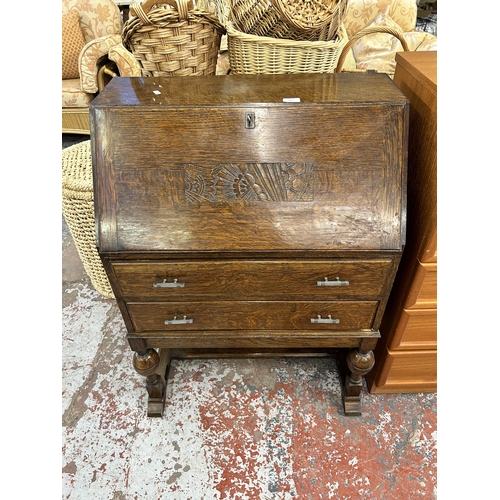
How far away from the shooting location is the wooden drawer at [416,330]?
4.58 feet

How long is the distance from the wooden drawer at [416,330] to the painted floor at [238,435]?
340 millimetres

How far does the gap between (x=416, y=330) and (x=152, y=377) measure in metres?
1.06

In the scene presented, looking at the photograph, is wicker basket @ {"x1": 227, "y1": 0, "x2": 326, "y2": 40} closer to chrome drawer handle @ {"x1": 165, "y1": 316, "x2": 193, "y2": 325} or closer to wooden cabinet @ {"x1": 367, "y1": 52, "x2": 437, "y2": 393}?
wooden cabinet @ {"x1": 367, "y1": 52, "x2": 437, "y2": 393}

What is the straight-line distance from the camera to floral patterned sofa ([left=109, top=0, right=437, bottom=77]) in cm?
286

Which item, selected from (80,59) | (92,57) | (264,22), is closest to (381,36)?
(264,22)

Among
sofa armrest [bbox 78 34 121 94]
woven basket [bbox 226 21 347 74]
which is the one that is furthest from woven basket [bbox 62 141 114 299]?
sofa armrest [bbox 78 34 121 94]

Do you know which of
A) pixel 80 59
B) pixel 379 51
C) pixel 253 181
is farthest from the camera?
pixel 80 59

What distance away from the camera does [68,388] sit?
174cm

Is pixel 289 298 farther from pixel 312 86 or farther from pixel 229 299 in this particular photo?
pixel 312 86

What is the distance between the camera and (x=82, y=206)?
1750mm

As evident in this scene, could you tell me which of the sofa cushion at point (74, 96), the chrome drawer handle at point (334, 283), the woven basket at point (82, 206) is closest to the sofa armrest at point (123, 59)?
the sofa cushion at point (74, 96)

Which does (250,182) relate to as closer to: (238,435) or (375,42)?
(238,435)

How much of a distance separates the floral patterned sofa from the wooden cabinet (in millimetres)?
1643

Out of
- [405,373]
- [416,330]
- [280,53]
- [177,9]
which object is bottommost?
[405,373]
